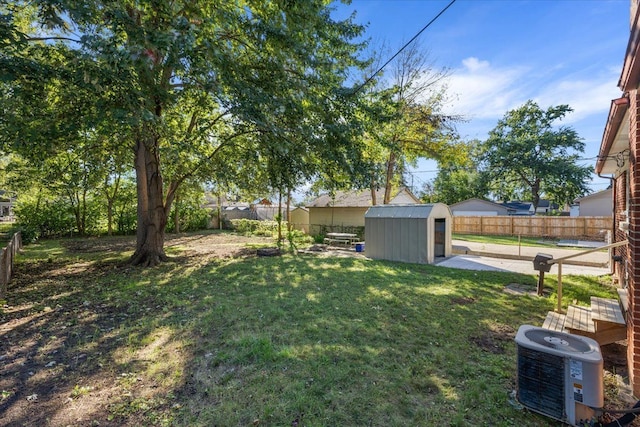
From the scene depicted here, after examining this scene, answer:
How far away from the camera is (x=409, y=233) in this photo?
33.7 feet

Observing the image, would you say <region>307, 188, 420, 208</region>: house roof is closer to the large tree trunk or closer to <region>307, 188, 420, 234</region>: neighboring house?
<region>307, 188, 420, 234</region>: neighboring house

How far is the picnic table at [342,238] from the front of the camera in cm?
1484

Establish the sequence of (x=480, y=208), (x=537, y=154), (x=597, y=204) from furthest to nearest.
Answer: (x=480, y=208), (x=537, y=154), (x=597, y=204)

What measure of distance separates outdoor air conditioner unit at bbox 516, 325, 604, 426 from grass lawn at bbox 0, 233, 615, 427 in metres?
0.17

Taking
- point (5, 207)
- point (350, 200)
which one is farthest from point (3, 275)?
point (5, 207)

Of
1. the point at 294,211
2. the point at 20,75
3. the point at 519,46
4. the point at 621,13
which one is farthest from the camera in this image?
the point at 294,211

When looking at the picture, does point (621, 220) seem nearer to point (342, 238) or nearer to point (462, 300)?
point (462, 300)

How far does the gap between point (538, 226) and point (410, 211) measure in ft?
46.4

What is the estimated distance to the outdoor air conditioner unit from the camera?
2.28 metres

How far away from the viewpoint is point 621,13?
4.04 m

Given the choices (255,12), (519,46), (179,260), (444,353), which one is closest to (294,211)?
(179,260)

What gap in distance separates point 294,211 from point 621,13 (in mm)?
19194

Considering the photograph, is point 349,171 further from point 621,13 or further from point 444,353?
point 621,13

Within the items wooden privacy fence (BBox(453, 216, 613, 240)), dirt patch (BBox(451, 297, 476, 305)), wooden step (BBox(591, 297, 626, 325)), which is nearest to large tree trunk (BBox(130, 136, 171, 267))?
dirt patch (BBox(451, 297, 476, 305))
